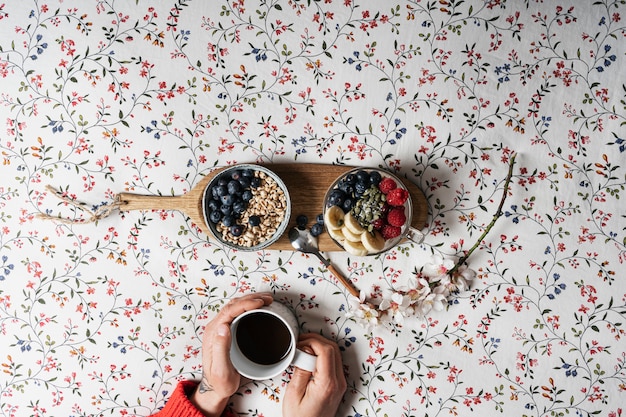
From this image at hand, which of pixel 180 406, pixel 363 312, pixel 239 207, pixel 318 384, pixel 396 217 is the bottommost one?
pixel 180 406

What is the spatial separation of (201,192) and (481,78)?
2.96 ft

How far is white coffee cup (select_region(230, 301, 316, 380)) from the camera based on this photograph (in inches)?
60.5

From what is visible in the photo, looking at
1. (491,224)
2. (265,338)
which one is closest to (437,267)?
(491,224)

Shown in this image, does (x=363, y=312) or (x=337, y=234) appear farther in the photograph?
(x=363, y=312)

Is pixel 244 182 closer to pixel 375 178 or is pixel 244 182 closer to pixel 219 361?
pixel 375 178

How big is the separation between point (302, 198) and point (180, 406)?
0.72 metres

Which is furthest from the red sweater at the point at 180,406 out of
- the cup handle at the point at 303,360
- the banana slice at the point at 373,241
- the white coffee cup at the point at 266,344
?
the banana slice at the point at 373,241

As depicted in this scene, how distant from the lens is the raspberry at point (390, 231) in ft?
4.79

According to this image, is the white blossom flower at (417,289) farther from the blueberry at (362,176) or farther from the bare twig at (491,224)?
the blueberry at (362,176)

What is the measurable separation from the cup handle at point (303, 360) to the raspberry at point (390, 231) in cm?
42

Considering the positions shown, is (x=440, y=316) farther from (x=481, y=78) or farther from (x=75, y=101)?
(x=75, y=101)

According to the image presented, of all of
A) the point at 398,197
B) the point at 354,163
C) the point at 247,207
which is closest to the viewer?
the point at 398,197

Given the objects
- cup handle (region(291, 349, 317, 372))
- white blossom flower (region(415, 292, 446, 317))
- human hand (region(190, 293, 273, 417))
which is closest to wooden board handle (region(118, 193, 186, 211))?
human hand (region(190, 293, 273, 417))

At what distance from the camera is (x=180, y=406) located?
63.2 inches
